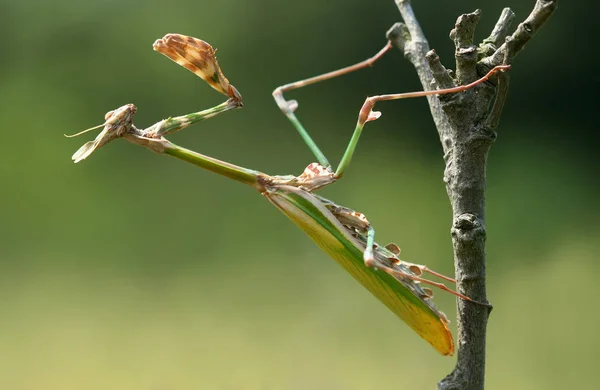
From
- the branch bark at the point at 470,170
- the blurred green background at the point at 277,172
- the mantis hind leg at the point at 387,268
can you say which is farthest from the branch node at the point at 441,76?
the blurred green background at the point at 277,172

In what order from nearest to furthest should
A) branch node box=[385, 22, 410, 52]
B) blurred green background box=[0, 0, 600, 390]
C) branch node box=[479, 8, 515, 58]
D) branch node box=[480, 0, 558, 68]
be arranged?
1. branch node box=[480, 0, 558, 68]
2. branch node box=[479, 8, 515, 58]
3. branch node box=[385, 22, 410, 52]
4. blurred green background box=[0, 0, 600, 390]

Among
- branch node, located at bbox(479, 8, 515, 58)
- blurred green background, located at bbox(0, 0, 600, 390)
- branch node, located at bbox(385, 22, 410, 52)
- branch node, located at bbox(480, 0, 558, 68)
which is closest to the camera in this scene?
branch node, located at bbox(480, 0, 558, 68)

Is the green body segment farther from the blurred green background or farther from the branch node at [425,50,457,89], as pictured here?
the blurred green background

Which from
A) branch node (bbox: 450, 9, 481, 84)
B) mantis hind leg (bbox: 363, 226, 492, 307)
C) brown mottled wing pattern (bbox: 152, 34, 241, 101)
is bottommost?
mantis hind leg (bbox: 363, 226, 492, 307)

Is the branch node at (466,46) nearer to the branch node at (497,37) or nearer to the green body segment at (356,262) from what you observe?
the branch node at (497,37)

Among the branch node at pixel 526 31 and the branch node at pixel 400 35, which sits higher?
the branch node at pixel 400 35

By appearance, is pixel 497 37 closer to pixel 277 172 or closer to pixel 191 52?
pixel 191 52

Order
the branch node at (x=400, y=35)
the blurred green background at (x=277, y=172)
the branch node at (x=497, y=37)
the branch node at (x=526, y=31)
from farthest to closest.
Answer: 1. the blurred green background at (x=277, y=172)
2. the branch node at (x=400, y=35)
3. the branch node at (x=497, y=37)
4. the branch node at (x=526, y=31)

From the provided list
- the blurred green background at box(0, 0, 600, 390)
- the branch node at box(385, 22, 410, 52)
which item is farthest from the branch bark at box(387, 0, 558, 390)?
the blurred green background at box(0, 0, 600, 390)

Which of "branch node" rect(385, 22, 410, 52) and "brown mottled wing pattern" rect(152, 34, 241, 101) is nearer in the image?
"brown mottled wing pattern" rect(152, 34, 241, 101)
